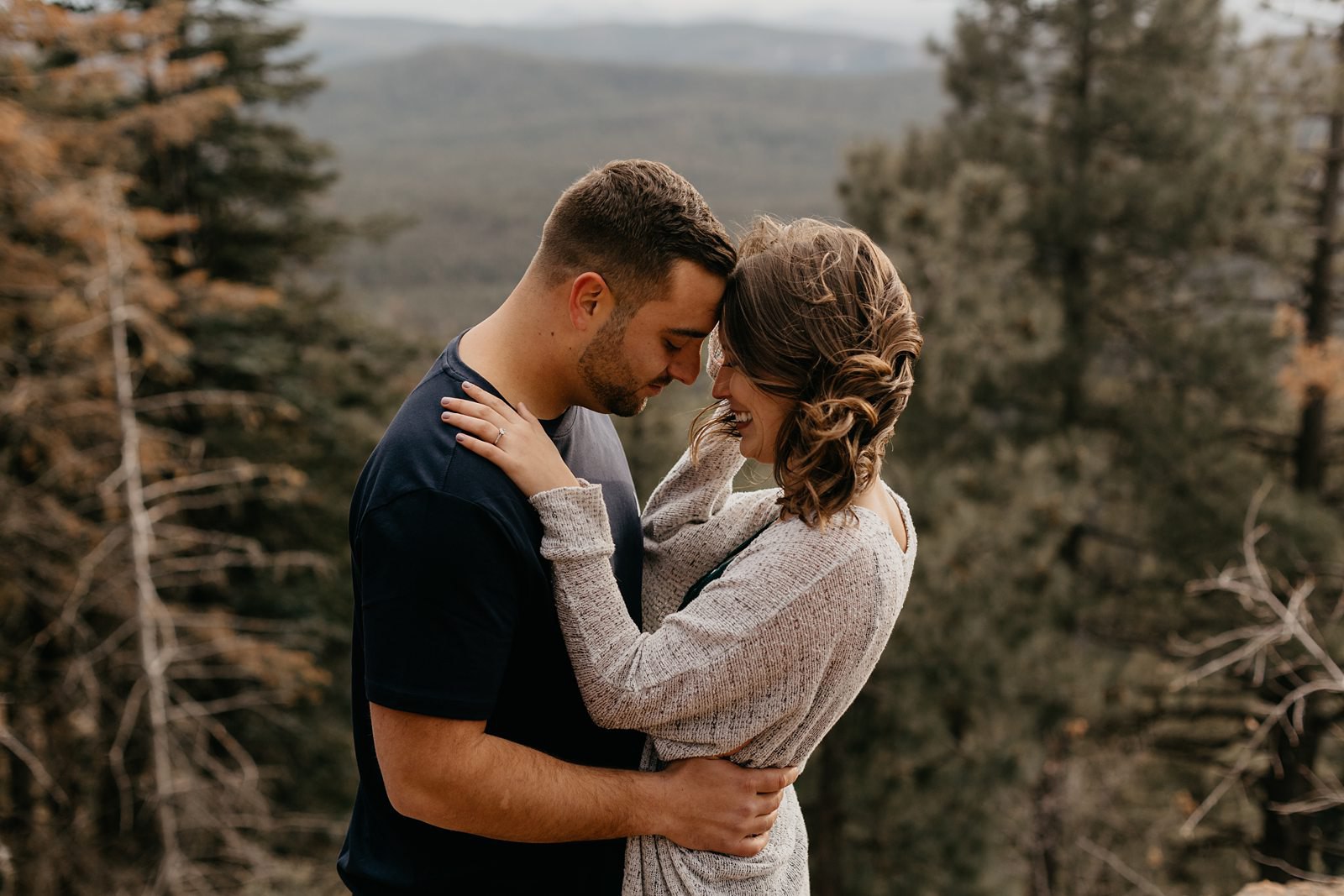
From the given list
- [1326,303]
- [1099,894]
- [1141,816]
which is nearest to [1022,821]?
[1099,894]

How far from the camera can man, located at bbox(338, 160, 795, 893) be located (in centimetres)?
154

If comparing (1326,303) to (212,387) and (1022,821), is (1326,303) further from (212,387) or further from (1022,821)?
(212,387)

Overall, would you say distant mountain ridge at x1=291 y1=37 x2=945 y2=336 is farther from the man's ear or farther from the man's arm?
the man's arm

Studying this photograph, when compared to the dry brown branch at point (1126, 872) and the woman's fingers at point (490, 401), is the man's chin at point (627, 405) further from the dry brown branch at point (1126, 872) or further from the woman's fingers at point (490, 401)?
the dry brown branch at point (1126, 872)

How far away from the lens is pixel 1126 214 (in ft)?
33.8

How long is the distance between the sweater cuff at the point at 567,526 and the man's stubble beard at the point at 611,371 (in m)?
0.25

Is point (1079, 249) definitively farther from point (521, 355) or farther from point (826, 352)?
point (521, 355)

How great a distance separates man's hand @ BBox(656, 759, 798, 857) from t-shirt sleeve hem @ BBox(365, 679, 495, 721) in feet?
1.41

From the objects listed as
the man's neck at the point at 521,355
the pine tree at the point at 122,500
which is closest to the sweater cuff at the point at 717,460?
the man's neck at the point at 521,355

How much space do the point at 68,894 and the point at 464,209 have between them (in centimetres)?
7286

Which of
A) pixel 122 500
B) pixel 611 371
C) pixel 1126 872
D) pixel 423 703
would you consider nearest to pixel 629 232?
pixel 611 371

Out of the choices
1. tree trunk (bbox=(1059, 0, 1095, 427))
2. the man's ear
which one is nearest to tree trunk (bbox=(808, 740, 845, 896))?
tree trunk (bbox=(1059, 0, 1095, 427))

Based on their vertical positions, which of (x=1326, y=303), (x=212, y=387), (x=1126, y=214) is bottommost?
(x=212, y=387)

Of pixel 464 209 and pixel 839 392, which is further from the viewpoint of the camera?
pixel 464 209
